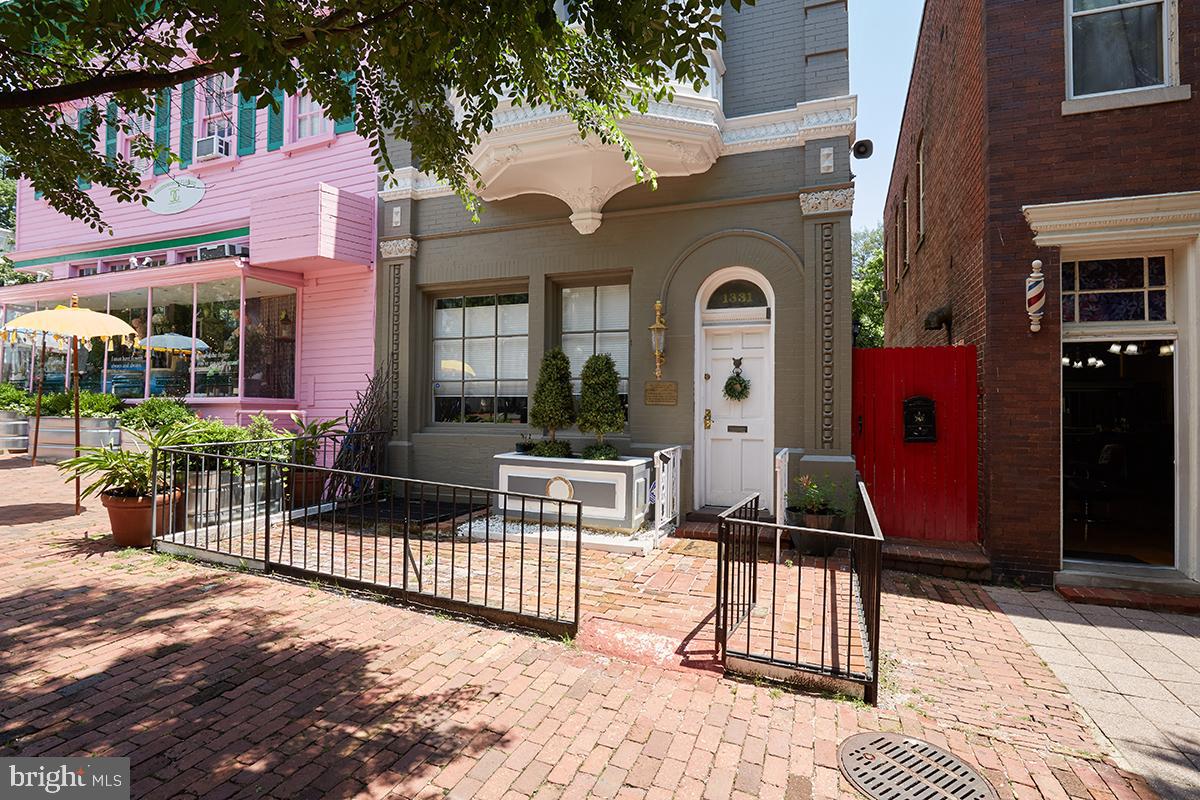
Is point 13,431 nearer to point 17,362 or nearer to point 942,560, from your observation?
point 17,362

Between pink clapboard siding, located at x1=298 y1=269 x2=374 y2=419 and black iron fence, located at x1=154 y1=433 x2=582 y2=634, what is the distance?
1.57 m

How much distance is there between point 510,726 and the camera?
10.4ft

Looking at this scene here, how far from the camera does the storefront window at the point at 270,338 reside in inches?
425

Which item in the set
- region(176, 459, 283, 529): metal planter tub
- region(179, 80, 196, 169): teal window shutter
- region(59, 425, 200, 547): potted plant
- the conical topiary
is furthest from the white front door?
region(179, 80, 196, 169): teal window shutter

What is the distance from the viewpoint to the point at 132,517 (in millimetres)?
6211

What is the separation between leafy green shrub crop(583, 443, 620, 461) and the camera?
759cm

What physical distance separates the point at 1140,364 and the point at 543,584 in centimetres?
1198

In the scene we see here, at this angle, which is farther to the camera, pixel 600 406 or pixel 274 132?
pixel 274 132

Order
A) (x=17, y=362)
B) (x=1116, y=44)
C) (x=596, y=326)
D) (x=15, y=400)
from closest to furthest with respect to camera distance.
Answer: (x=1116, y=44) < (x=596, y=326) < (x=15, y=400) < (x=17, y=362)

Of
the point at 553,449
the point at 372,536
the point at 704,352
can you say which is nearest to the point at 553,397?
the point at 553,449

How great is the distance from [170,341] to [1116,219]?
1435 cm

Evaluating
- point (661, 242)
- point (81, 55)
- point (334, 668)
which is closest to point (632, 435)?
point (661, 242)

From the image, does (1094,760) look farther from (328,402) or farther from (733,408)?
(328,402)

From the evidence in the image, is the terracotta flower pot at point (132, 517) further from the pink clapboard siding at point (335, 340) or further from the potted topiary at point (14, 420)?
the potted topiary at point (14, 420)
